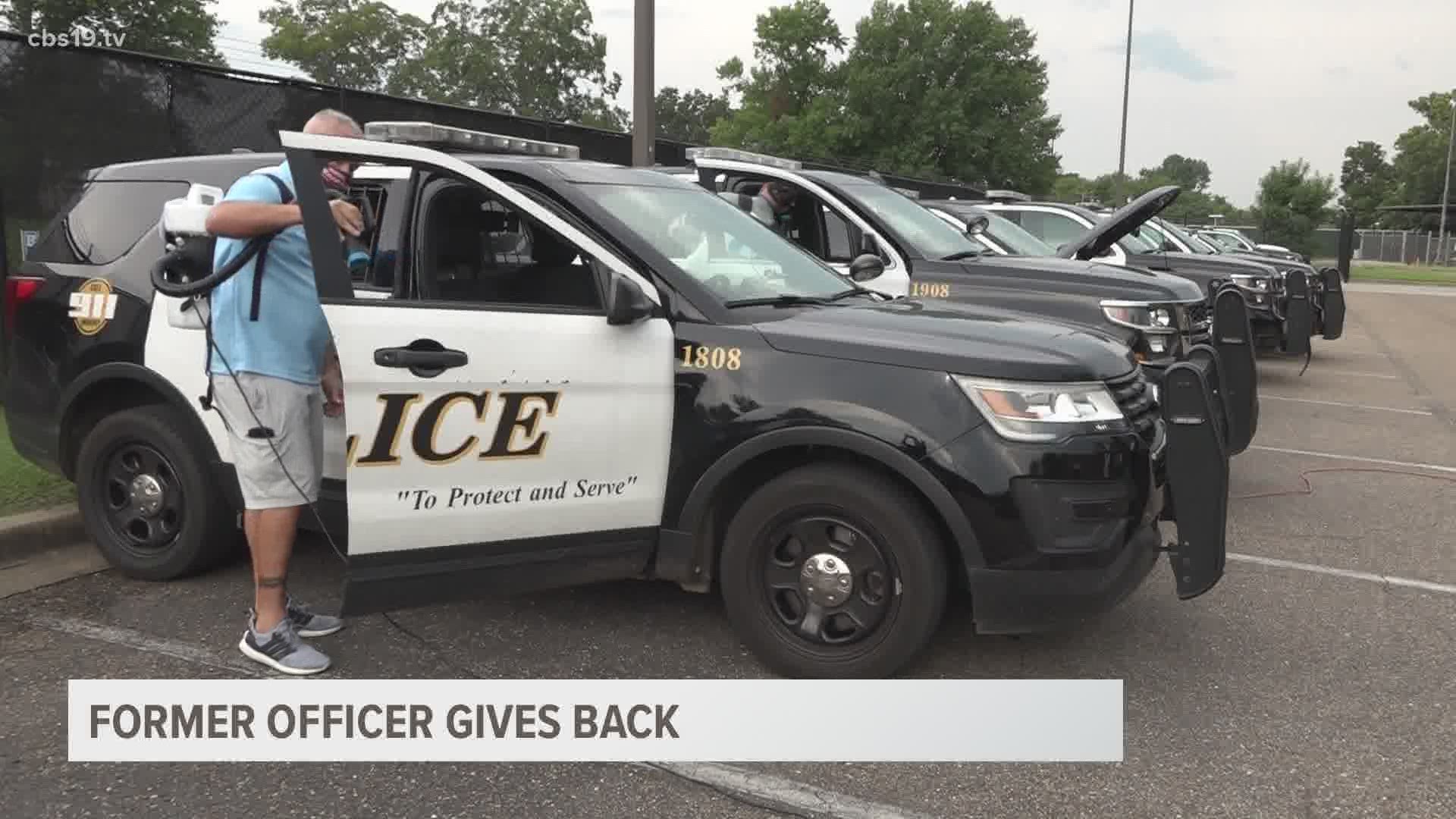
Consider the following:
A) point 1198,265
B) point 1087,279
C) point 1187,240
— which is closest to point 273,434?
point 1087,279

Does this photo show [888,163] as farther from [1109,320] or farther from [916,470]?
[916,470]

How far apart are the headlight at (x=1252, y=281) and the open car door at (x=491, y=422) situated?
32.6ft

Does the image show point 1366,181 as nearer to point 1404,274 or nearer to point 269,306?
point 1404,274

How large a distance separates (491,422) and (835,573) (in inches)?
48.7

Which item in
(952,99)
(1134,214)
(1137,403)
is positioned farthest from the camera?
(952,99)

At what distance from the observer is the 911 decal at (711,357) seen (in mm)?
3736

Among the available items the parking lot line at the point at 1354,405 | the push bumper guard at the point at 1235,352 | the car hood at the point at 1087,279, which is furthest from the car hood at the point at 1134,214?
the parking lot line at the point at 1354,405

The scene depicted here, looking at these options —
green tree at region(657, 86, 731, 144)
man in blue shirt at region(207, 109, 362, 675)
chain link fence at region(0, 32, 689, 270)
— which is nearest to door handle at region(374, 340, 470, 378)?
man in blue shirt at region(207, 109, 362, 675)

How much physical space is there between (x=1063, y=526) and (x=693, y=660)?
1401mm

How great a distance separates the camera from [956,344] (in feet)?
12.0

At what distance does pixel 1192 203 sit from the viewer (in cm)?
7938

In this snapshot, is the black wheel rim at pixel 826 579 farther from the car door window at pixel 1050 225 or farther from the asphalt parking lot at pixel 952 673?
the car door window at pixel 1050 225

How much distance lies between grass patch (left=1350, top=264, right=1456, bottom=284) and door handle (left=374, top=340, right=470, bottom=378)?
46666 mm

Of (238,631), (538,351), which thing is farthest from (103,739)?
(538,351)
